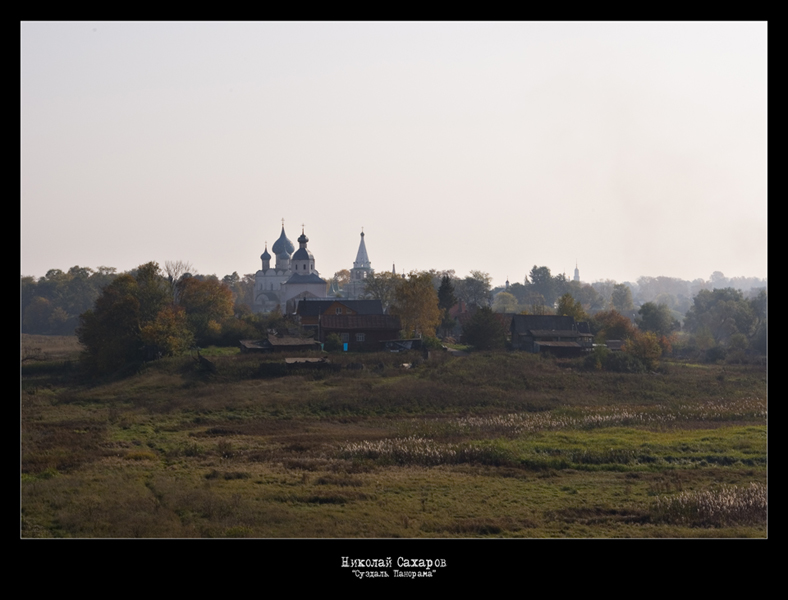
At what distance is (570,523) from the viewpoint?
49.2 feet

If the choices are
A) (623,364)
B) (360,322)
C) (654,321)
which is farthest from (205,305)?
(654,321)

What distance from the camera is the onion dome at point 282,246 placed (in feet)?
325

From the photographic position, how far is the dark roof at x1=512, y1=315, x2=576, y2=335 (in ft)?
172

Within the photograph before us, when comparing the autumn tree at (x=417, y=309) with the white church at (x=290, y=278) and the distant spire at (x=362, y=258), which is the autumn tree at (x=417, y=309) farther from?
the distant spire at (x=362, y=258)

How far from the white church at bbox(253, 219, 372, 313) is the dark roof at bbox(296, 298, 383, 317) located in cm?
894

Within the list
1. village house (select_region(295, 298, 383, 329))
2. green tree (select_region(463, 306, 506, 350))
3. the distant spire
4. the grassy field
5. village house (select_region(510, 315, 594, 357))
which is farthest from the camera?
the distant spire

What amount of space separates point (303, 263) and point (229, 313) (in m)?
28.7

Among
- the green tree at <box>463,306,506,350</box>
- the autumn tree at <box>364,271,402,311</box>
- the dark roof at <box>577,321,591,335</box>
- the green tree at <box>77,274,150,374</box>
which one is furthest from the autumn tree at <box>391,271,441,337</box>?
the autumn tree at <box>364,271,402,311</box>

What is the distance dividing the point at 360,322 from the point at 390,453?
27.2 m

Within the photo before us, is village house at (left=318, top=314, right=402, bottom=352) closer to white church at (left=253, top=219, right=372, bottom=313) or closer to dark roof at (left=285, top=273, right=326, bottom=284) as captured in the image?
white church at (left=253, top=219, right=372, bottom=313)

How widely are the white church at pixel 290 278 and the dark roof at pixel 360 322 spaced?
19.2 metres

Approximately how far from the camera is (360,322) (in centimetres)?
4838
